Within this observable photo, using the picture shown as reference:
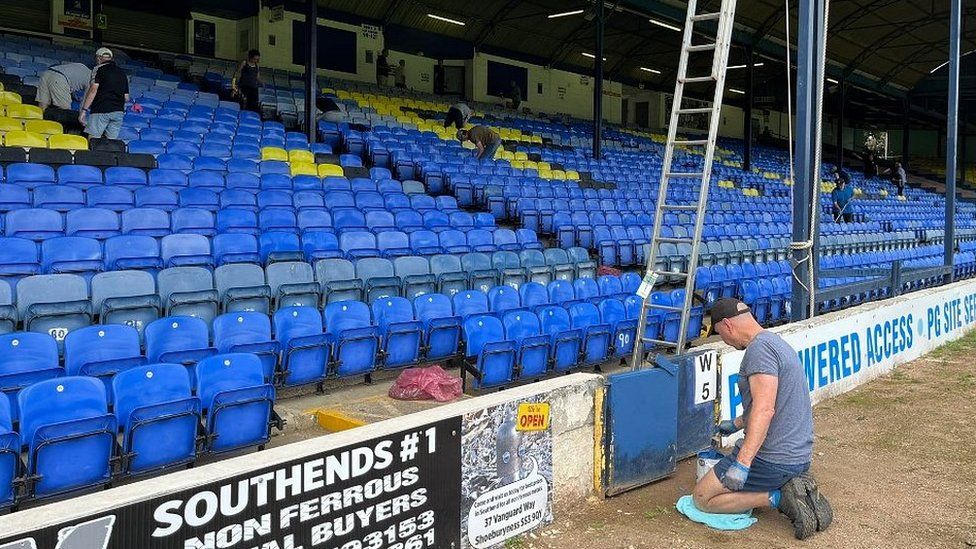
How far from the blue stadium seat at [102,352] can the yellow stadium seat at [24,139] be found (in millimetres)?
5257

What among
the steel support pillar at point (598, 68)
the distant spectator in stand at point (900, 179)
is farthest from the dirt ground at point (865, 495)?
the distant spectator in stand at point (900, 179)

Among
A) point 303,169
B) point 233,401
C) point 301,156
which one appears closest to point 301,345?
point 233,401

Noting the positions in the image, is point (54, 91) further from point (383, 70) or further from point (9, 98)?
point (383, 70)

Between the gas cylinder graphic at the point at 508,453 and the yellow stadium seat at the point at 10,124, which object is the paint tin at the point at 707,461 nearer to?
the gas cylinder graphic at the point at 508,453

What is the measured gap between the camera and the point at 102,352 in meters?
5.30

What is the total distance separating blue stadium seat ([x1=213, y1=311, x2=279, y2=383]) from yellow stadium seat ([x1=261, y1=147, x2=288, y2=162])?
615 cm

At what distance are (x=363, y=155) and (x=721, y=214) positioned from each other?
7876 mm

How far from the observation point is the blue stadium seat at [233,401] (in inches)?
193

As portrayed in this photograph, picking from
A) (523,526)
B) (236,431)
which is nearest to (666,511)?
(523,526)

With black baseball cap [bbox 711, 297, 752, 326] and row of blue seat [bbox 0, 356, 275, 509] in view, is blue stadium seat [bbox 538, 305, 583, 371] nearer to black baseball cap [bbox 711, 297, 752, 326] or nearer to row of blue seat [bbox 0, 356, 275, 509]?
black baseball cap [bbox 711, 297, 752, 326]

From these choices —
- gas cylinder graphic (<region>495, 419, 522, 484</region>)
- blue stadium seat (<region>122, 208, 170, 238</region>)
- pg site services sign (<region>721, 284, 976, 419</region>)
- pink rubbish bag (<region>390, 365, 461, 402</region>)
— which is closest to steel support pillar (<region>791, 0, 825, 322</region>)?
pg site services sign (<region>721, 284, 976, 419</region>)

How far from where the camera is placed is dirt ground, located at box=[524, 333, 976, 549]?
4.45 metres

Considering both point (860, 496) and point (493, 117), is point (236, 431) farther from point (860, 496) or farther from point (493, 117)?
point (493, 117)

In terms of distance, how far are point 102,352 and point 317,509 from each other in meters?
2.70
